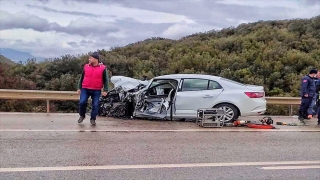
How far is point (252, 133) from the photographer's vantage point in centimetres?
1009

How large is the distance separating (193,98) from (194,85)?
41 centimetres

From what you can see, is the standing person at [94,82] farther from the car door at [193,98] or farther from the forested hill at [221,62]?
the forested hill at [221,62]

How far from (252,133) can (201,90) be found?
2049 millimetres

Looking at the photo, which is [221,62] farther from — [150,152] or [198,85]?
[150,152]

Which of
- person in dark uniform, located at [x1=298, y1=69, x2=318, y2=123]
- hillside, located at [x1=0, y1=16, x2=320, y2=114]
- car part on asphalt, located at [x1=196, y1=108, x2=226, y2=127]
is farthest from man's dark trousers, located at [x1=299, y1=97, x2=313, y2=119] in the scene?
hillside, located at [x1=0, y1=16, x2=320, y2=114]

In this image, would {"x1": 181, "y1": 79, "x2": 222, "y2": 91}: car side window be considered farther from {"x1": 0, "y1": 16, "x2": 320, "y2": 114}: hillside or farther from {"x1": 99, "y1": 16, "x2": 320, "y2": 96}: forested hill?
{"x1": 99, "y1": 16, "x2": 320, "y2": 96}: forested hill

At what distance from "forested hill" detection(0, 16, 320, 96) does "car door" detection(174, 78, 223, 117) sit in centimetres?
1006

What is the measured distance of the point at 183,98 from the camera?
37.5 ft

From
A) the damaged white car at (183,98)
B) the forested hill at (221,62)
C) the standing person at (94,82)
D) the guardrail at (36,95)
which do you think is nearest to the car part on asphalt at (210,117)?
the damaged white car at (183,98)

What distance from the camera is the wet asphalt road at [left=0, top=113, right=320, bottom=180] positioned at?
625 cm

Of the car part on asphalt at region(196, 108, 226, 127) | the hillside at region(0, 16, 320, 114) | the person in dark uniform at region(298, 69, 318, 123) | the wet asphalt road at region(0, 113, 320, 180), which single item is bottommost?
the wet asphalt road at region(0, 113, 320, 180)

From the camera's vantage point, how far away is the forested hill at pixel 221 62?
26.6m

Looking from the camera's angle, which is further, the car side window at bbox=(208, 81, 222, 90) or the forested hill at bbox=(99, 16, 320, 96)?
the forested hill at bbox=(99, 16, 320, 96)

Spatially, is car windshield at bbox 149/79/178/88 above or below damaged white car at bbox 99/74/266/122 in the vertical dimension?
above
